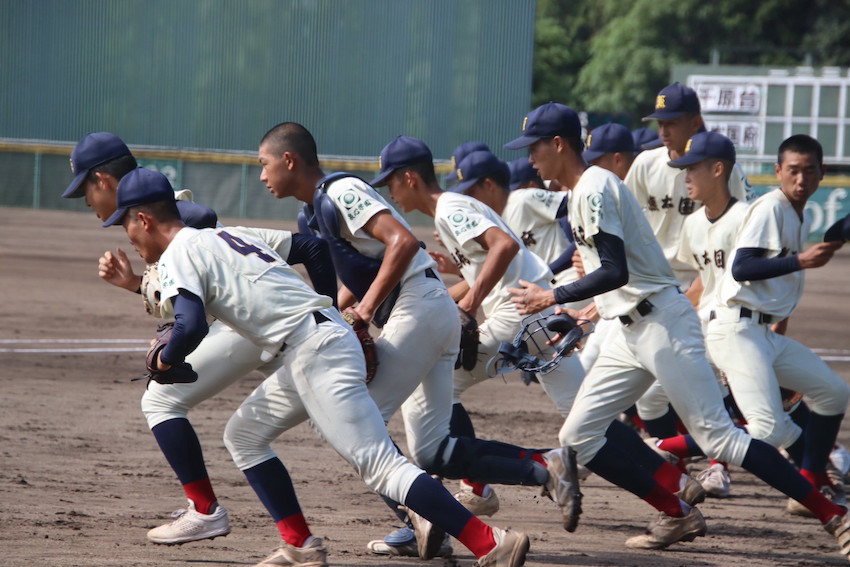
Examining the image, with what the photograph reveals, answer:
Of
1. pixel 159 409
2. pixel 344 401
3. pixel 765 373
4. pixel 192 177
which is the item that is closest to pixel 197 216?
pixel 159 409

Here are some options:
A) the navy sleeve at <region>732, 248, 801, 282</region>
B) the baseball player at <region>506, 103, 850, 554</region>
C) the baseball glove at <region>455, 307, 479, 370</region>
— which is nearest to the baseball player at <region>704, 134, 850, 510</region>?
the navy sleeve at <region>732, 248, 801, 282</region>

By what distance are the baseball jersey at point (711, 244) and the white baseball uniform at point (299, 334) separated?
2.49 metres

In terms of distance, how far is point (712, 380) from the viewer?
521cm

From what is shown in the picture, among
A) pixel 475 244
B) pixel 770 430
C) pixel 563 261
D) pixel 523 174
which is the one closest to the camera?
pixel 770 430

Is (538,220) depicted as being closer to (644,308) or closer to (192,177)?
(644,308)

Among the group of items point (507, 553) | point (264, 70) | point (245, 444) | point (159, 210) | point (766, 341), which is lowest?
point (507, 553)

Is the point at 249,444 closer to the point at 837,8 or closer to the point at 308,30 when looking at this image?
the point at 308,30

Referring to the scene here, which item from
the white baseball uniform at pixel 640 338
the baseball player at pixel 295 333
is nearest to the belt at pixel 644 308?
the white baseball uniform at pixel 640 338

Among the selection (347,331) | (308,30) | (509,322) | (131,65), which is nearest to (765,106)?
(308,30)

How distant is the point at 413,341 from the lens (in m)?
4.93

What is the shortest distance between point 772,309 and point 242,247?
111 inches

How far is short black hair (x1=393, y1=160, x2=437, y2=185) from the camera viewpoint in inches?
219

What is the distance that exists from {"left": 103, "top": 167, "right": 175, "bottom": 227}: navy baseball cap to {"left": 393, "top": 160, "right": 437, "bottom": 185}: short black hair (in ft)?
4.53

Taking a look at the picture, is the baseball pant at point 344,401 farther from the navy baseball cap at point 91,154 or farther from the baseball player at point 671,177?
the baseball player at point 671,177
